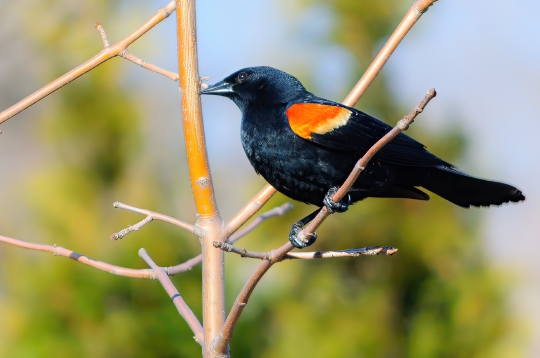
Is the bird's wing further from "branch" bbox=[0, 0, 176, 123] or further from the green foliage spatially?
the green foliage

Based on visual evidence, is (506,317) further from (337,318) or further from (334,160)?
(334,160)

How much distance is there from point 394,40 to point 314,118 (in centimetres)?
49

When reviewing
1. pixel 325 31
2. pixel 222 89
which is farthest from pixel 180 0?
pixel 325 31

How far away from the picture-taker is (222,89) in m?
2.55

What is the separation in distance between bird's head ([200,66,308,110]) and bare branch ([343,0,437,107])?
0.55 m

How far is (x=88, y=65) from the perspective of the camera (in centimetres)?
162

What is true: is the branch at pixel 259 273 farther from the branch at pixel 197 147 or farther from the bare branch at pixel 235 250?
the branch at pixel 197 147

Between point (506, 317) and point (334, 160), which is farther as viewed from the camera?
point (506, 317)

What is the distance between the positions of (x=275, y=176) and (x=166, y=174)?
5.09 ft

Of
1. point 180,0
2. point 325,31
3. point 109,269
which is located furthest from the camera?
point 325,31

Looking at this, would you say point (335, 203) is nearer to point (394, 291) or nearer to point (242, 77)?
point (242, 77)

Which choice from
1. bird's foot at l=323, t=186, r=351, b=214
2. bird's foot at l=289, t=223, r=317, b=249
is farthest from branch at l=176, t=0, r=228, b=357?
bird's foot at l=323, t=186, r=351, b=214

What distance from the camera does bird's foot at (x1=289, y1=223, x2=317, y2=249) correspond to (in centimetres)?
164

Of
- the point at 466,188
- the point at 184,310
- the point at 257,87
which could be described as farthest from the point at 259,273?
the point at 257,87
